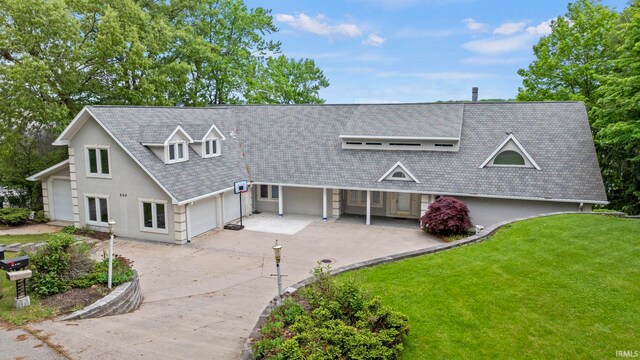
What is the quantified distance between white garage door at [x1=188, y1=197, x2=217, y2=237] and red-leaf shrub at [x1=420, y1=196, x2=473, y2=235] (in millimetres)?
10606

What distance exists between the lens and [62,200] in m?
22.5

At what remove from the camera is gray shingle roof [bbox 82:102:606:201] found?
19.7 metres

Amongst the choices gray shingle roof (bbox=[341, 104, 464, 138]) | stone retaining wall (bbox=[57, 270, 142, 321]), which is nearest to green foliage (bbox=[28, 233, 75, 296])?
stone retaining wall (bbox=[57, 270, 142, 321])

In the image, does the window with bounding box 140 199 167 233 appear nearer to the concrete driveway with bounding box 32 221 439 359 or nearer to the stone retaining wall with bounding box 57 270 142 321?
the concrete driveway with bounding box 32 221 439 359

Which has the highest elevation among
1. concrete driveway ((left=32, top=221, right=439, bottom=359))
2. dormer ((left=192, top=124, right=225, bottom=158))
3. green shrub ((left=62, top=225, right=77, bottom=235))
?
dormer ((left=192, top=124, right=225, bottom=158))

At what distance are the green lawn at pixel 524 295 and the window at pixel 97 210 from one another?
14389 mm

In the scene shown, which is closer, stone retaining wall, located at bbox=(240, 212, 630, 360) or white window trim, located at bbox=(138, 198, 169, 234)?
stone retaining wall, located at bbox=(240, 212, 630, 360)

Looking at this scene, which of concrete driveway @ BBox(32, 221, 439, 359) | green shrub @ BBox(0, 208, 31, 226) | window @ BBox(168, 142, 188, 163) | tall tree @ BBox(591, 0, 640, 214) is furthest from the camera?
green shrub @ BBox(0, 208, 31, 226)

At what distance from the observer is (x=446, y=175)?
21297 mm

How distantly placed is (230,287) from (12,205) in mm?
20538

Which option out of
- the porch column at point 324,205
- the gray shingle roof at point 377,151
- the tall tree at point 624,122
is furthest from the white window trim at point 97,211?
the tall tree at point 624,122

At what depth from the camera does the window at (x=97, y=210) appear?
20.3 m

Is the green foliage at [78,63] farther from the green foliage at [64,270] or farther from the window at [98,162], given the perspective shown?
the green foliage at [64,270]

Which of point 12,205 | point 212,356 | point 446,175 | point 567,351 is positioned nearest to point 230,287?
point 212,356
